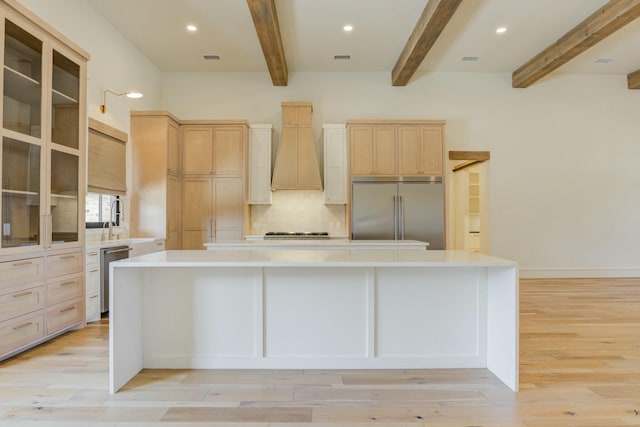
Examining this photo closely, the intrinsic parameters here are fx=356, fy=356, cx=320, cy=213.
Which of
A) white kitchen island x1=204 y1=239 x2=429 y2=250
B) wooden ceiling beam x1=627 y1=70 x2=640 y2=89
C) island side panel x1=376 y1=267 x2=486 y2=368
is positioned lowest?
island side panel x1=376 y1=267 x2=486 y2=368

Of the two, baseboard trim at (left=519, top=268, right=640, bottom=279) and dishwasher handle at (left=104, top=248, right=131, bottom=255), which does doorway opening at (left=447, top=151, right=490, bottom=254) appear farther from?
dishwasher handle at (left=104, top=248, right=131, bottom=255)

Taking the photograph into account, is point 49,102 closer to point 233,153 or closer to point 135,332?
point 135,332

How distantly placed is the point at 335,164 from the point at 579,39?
3.53 metres

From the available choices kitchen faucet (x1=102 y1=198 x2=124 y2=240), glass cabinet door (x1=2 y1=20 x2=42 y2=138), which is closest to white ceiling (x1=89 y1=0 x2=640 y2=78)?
glass cabinet door (x1=2 y1=20 x2=42 y2=138)

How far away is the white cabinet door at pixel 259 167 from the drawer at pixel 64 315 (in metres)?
2.80

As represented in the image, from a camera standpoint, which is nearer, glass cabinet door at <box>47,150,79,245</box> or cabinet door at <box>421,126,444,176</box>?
glass cabinet door at <box>47,150,79,245</box>

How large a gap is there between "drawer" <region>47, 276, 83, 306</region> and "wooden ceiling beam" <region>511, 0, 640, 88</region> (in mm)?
5820

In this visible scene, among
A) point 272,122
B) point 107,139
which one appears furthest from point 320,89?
point 107,139

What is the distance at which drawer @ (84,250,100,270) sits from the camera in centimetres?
343

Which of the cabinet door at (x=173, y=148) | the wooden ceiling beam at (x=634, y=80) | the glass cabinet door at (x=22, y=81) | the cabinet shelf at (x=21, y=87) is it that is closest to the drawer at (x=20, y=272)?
→ the glass cabinet door at (x=22, y=81)

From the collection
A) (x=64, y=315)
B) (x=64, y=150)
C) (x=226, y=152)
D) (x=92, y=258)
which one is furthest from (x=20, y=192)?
(x=226, y=152)

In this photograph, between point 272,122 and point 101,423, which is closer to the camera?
A: point 101,423

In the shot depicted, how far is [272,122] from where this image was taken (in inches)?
235

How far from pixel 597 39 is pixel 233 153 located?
5.01 m
